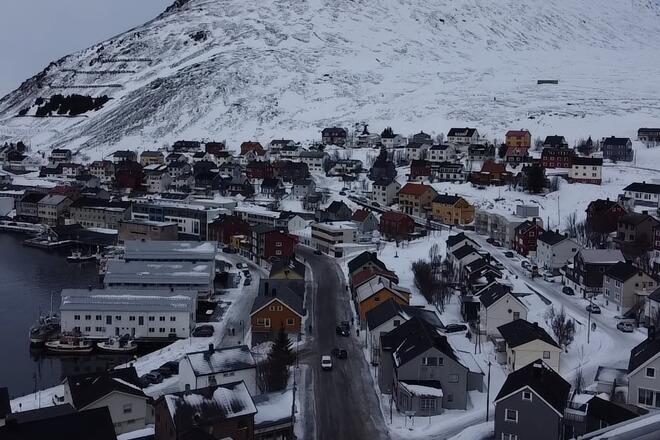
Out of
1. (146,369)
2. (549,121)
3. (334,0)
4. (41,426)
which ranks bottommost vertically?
(146,369)

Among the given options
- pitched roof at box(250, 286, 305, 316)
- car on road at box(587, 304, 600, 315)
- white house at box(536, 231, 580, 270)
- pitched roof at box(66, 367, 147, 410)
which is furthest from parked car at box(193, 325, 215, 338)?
white house at box(536, 231, 580, 270)

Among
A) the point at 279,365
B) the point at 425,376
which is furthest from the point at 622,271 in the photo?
the point at 279,365

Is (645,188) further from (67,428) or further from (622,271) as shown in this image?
(67,428)

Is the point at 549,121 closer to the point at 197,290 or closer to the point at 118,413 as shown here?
the point at 197,290

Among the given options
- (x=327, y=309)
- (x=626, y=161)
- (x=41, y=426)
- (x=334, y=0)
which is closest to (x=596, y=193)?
(x=626, y=161)

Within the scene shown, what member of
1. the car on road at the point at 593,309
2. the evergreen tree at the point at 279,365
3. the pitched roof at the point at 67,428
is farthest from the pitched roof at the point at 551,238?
the pitched roof at the point at 67,428

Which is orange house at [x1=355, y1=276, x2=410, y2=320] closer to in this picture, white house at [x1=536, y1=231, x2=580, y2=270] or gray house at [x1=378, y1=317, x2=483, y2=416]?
gray house at [x1=378, y1=317, x2=483, y2=416]

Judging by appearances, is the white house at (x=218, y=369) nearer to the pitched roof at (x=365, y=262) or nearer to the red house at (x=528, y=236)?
the pitched roof at (x=365, y=262)

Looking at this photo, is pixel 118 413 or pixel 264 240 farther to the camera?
pixel 264 240
